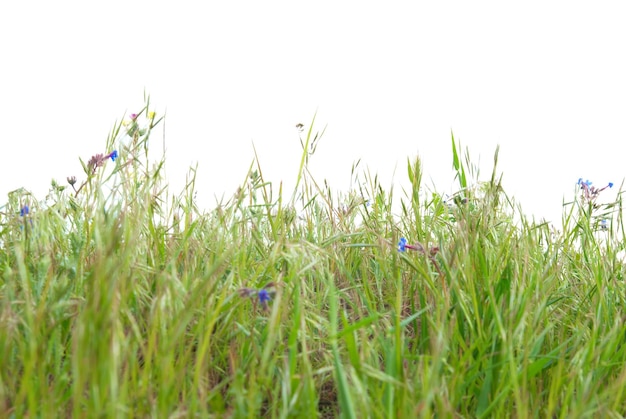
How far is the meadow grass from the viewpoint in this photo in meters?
1.36

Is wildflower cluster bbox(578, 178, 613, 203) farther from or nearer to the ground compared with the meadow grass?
farther from the ground

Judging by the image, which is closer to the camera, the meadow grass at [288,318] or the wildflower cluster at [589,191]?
the meadow grass at [288,318]

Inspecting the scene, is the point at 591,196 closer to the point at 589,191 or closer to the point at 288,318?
the point at 589,191

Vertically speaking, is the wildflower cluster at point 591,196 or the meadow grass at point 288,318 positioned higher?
the wildflower cluster at point 591,196

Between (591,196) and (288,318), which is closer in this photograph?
(288,318)

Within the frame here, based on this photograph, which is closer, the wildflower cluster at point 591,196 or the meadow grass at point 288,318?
the meadow grass at point 288,318

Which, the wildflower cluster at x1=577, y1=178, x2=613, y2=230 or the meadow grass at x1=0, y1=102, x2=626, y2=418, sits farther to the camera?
the wildflower cluster at x1=577, y1=178, x2=613, y2=230

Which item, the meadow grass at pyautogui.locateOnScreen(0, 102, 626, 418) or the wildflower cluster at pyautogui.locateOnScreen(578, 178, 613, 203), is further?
the wildflower cluster at pyautogui.locateOnScreen(578, 178, 613, 203)

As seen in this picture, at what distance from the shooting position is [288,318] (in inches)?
77.0

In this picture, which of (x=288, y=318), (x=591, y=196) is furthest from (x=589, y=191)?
(x=288, y=318)

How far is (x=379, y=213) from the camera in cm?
307

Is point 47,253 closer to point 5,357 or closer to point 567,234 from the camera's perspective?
point 5,357

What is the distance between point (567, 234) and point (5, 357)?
7.67ft

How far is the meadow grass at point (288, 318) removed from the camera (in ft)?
4.46
